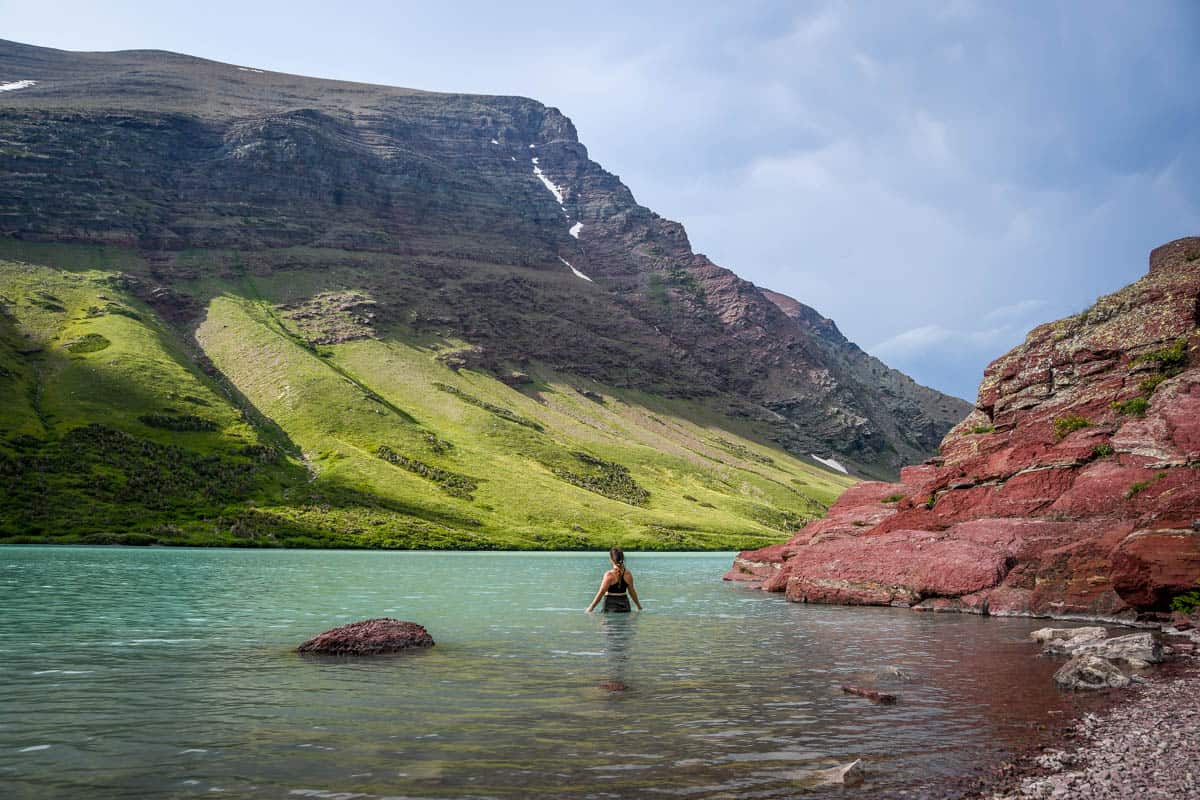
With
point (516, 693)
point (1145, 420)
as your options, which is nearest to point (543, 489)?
point (1145, 420)

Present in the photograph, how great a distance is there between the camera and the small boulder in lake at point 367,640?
2483cm

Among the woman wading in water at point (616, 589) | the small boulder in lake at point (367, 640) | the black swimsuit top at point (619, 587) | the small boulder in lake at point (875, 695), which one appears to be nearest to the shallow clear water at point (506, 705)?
the small boulder in lake at point (875, 695)

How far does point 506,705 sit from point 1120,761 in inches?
468

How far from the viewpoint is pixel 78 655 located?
2395 centimetres

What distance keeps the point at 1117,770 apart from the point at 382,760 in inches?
472

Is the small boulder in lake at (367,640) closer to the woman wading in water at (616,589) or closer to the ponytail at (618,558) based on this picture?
the ponytail at (618,558)

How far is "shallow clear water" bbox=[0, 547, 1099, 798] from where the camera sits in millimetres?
12227

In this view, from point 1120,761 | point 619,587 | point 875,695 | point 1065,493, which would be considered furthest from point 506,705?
point 1065,493

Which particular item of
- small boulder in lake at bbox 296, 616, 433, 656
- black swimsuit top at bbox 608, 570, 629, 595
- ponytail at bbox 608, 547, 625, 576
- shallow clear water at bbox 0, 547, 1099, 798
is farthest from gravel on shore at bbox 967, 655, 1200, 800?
black swimsuit top at bbox 608, 570, 629, 595

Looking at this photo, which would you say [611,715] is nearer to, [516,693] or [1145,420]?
[516,693]

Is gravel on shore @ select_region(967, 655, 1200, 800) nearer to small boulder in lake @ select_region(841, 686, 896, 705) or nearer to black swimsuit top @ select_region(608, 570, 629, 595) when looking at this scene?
small boulder in lake @ select_region(841, 686, 896, 705)

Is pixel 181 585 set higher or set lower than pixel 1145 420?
lower

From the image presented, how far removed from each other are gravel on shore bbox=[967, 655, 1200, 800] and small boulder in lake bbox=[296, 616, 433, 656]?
18.9 meters

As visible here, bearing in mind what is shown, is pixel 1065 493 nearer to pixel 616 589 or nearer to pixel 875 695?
pixel 616 589
